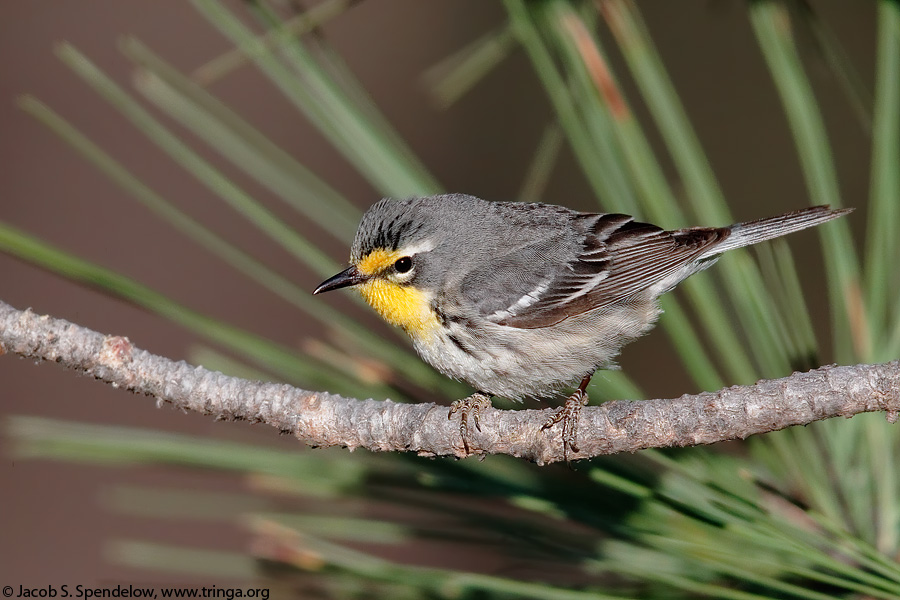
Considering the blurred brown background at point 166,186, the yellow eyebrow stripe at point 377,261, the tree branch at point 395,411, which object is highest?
the blurred brown background at point 166,186

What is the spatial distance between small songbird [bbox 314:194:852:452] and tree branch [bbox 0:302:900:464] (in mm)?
792

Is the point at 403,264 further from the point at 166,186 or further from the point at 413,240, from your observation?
the point at 166,186

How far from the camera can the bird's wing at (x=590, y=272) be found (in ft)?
8.98

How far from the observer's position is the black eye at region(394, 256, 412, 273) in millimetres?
2750

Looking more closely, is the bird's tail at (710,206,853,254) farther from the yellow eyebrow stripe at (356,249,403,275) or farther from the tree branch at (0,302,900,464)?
the yellow eyebrow stripe at (356,249,403,275)

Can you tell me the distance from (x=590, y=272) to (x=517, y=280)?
0.90ft

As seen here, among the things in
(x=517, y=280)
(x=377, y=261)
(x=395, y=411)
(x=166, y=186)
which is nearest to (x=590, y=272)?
(x=517, y=280)

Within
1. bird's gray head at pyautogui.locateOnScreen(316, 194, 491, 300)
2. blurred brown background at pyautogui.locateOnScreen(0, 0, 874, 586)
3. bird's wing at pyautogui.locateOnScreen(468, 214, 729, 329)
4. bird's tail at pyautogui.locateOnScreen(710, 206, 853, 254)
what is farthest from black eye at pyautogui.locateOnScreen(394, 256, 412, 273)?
blurred brown background at pyautogui.locateOnScreen(0, 0, 874, 586)

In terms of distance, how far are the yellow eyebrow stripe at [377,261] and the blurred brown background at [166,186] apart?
1985 mm

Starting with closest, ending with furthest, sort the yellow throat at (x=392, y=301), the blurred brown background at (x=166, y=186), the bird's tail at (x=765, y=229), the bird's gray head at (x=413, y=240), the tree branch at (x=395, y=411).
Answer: the tree branch at (x=395, y=411) < the bird's tail at (x=765, y=229) < the bird's gray head at (x=413, y=240) < the yellow throat at (x=392, y=301) < the blurred brown background at (x=166, y=186)

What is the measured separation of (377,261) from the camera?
2.66 metres

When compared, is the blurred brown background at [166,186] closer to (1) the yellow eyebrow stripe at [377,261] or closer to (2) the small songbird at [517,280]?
(2) the small songbird at [517,280]

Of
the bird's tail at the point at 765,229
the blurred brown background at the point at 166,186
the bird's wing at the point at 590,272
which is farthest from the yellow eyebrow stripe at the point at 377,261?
the blurred brown background at the point at 166,186

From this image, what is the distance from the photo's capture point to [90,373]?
155 centimetres
